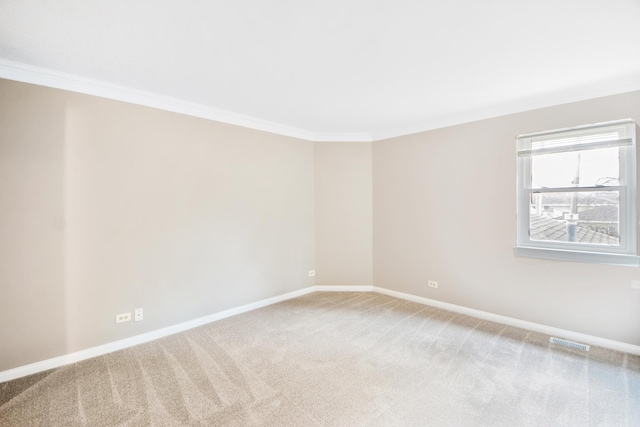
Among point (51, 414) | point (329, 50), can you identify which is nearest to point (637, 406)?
point (329, 50)

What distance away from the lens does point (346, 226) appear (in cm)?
468

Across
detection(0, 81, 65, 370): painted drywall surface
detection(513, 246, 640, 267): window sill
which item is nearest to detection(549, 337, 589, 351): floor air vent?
detection(513, 246, 640, 267): window sill

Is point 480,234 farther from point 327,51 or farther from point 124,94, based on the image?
point 124,94

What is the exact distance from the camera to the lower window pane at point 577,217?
2.86 m

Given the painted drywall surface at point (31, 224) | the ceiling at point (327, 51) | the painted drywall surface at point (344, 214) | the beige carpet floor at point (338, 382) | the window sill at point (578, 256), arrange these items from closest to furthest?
the ceiling at point (327, 51)
the beige carpet floor at point (338, 382)
the painted drywall surface at point (31, 224)
the window sill at point (578, 256)
the painted drywall surface at point (344, 214)

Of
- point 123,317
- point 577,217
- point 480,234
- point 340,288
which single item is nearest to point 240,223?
point 123,317

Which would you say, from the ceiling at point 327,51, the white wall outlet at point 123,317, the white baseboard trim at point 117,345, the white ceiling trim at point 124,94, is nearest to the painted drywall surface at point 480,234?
the ceiling at point 327,51

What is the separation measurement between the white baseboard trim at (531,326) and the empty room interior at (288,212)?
19 mm

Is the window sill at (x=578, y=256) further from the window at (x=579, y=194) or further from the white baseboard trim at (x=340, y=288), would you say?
the white baseboard trim at (x=340, y=288)

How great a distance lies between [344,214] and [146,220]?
9.20 feet

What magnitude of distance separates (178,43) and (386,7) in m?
1.46

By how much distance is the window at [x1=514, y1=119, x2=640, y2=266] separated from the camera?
2.76 m

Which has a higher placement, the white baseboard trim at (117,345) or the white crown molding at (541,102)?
the white crown molding at (541,102)

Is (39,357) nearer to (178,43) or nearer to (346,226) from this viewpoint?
(178,43)
